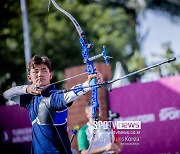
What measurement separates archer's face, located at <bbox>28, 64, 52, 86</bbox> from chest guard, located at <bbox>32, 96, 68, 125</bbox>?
13 centimetres

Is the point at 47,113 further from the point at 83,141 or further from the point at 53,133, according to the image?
the point at 83,141

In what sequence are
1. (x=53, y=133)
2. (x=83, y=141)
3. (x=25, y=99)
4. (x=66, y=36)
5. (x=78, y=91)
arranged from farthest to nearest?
(x=66, y=36) < (x=83, y=141) < (x=25, y=99) < (x=53, y=133) < (x=78, y=91)

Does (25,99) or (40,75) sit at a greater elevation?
(40,75)

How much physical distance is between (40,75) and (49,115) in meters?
0.31

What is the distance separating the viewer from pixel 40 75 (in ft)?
12.2

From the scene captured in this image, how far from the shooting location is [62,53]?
67.8 feet

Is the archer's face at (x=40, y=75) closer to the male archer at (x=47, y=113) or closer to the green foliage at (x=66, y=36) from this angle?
the male archer at (x=47, y=113)

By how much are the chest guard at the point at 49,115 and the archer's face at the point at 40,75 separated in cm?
13

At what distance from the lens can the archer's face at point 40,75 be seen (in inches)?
147

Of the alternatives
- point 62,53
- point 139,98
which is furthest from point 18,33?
point 139,98

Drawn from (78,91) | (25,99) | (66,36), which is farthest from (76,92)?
(66,36)

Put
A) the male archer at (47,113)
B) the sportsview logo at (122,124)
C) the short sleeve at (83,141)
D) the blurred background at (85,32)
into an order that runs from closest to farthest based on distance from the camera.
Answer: the male archer at (47,113)
the sportsview logo at (122,124)
the short sleeve at (83,141)
the blurred background at (85,32)

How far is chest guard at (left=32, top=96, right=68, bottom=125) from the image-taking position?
12.1 ft

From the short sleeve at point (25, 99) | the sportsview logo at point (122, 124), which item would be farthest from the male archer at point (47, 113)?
the sportsview logo at point (122, 124)
